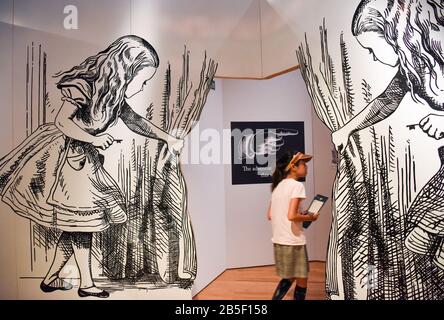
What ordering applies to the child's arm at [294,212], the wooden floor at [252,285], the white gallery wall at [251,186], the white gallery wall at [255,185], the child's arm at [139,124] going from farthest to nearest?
the white gallery wall at [255,185], the white gallery wall at [251,186], the wooden floor at [252,285], the child's arm at [139,124], the child's arm at [294,212]

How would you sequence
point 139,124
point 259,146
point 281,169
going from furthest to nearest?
1. point 259,146
2. point 139,124
3. point 281,169

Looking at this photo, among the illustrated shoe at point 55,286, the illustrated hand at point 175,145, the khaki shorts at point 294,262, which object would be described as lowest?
the illustrated shoe at point 55,286

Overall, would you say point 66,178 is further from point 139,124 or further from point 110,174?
point 139,124

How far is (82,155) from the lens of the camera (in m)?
3.90

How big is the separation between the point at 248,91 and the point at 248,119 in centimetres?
36

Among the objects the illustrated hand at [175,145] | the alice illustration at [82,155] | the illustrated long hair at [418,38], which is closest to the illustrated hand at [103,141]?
the alice illustration at [82,155]

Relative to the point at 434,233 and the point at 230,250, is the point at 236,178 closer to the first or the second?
the point at 230,250

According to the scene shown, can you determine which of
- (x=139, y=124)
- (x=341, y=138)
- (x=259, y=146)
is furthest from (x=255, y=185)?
(x=139, y=124)

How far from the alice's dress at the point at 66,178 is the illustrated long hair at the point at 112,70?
5 centimetres

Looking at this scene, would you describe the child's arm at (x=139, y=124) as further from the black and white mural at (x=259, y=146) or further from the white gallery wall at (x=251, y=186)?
the black and white mural at (x=259, y=146)

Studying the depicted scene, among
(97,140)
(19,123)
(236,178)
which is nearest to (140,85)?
(97,140)

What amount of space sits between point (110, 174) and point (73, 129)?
525mm

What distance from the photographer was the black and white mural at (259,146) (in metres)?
5.21

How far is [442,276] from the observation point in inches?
134
